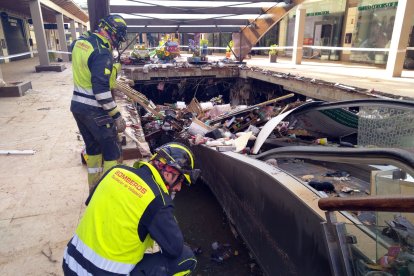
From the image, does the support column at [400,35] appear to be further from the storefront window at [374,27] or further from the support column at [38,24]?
the support column at [38,24]

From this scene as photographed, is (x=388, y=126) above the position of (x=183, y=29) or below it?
below

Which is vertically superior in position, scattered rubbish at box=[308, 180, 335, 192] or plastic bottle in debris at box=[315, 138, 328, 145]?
plastic bottle in debris at box=[315, 138, 328, 145]

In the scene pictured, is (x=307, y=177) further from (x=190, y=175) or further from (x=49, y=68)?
(x=49, y=68)

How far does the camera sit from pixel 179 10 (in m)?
9.32

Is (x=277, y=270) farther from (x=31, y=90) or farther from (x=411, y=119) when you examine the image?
(x=31, y=90)

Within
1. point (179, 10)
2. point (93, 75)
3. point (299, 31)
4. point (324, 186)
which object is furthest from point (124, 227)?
point (299, 31)

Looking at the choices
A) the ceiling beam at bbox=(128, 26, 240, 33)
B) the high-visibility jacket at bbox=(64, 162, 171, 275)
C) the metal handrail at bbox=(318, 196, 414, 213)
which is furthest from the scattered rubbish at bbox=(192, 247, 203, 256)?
the ceiling beam at bbox=(128, 26, 240, 33)

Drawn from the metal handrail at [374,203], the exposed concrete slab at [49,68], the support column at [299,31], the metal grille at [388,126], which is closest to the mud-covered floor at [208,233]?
the metal grille at [388,126]

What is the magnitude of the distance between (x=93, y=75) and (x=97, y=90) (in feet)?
0.56

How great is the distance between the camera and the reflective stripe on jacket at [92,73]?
330 cm

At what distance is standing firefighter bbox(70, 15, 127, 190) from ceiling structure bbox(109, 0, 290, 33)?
5.38 meters

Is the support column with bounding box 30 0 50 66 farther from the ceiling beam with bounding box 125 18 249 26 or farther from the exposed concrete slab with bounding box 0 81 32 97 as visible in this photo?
the exposed concrete slab with bounding box 0 81 32 97

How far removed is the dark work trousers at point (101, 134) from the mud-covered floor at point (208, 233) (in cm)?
196

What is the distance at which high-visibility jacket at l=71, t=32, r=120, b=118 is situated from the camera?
3.30 meters
